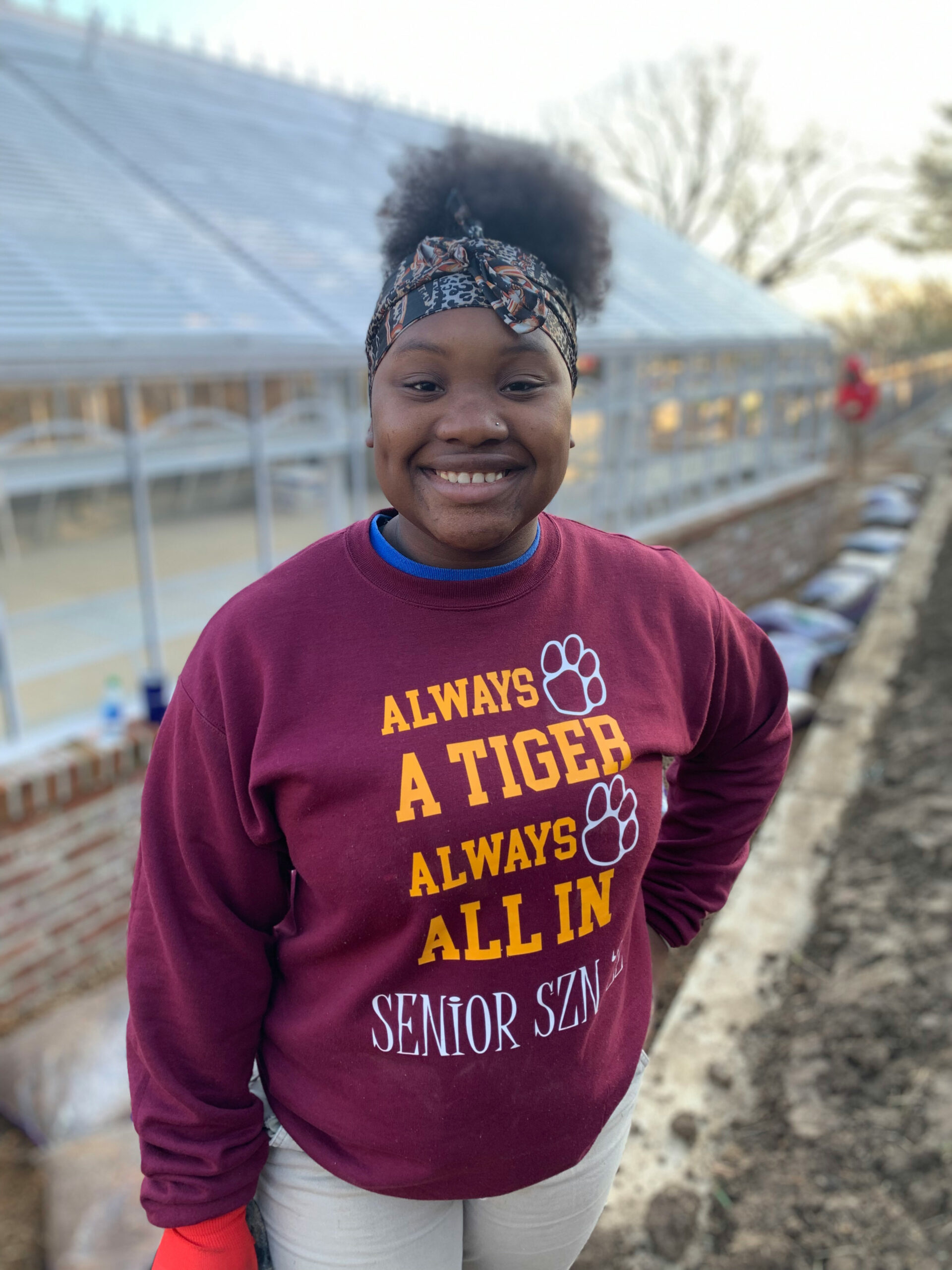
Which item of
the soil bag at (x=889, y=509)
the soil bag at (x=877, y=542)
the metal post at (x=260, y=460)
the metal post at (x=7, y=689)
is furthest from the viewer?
the soil bag at (x=889, y=509)

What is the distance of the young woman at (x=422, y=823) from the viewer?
1043 mm

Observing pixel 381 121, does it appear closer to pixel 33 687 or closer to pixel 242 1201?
pixel 33 687

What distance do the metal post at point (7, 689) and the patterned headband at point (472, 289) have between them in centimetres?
268

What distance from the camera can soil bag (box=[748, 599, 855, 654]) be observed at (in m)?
7.10

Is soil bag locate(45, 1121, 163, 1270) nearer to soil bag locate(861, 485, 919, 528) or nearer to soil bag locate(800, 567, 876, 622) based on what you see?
soil bag locate(800, 567, 876, 622)

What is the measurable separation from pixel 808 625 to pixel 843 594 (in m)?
1.19

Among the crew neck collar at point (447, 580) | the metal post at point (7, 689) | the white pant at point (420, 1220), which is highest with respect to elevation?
the crew neck collar at point (447, 580)

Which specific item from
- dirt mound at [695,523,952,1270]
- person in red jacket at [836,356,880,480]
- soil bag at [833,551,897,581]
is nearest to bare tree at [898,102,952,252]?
person in red jacket at [836,356,880,480]

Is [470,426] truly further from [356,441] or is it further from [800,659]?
[800,659]

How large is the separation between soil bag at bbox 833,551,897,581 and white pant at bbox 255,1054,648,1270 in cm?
857

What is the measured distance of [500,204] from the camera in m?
1.18

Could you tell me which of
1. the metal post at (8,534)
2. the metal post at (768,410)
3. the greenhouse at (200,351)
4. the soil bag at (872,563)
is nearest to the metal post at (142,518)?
the greenhouse at (200,351)

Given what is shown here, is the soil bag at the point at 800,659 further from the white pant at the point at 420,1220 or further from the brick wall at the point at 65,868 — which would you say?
the white pant at the point at 420,1220

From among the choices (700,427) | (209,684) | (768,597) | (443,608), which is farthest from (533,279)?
(768,597)
